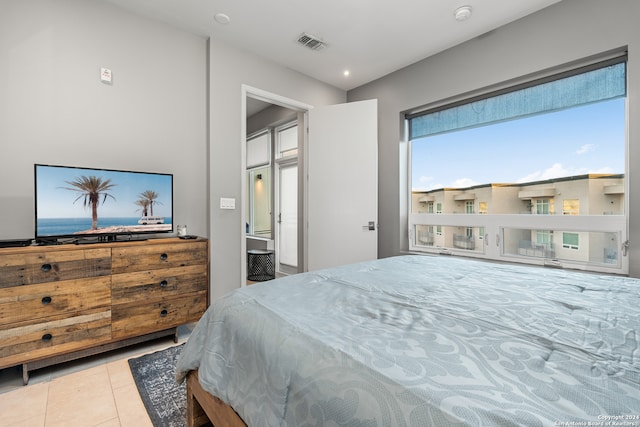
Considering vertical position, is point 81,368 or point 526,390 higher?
point 526,390

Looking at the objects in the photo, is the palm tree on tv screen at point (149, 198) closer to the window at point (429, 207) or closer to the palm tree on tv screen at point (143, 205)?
the palm tree on tv screen at point (143, 205)

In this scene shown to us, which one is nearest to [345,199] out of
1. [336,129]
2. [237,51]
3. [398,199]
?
[398,199]

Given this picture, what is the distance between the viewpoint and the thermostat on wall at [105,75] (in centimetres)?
234

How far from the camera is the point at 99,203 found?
219 centimetres

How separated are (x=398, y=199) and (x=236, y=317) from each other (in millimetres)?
2724

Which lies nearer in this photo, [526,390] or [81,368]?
[526,390]

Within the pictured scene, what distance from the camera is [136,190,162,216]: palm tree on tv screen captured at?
237cm

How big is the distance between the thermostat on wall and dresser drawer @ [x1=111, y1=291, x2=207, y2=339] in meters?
1.76

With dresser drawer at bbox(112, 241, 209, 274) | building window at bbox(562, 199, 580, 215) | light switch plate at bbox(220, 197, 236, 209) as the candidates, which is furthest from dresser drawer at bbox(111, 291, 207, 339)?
building window at bbox(562, 199, 580, 215)

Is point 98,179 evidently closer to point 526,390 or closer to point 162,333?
point 162,333

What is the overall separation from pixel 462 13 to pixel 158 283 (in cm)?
329

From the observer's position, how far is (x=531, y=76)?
255 cm

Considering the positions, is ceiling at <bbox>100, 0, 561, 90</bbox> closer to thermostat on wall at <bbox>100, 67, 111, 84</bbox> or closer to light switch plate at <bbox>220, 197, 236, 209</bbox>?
thermostat on wall at <bbox>100, 67, 111, 84</bbox>

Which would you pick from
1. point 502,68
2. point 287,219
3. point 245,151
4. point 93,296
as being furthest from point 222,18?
point 287,219
